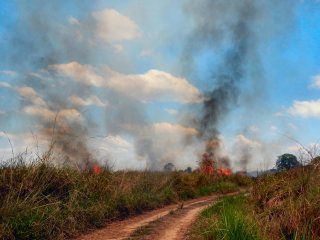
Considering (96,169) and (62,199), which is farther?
(96,169)

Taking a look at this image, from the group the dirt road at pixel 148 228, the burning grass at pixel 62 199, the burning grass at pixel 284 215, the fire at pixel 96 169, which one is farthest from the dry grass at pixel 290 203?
the fire at pixel 96 169

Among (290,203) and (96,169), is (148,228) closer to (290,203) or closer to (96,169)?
(96,169)

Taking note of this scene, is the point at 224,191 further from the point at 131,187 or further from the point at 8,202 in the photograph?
the point at 8,202

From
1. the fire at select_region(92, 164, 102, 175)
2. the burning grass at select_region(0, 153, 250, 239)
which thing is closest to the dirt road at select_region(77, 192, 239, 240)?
the burning grass at select_region(0, 153, 250, 239)

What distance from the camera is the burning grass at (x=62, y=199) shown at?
11203mm

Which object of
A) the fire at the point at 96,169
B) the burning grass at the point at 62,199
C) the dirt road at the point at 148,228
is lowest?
the dirt road at the point at 148,228

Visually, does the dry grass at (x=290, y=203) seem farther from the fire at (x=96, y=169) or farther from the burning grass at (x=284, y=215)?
the fire at (x=96, y=169)

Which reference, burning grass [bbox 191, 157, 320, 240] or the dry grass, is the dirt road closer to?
burning grass [bbox 191, 157, 320, 240]

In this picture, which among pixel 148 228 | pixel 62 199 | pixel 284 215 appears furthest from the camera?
pixel 148 228

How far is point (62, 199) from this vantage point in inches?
564

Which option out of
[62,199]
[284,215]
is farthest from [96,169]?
[284,215]

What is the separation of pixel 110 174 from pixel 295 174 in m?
8.80

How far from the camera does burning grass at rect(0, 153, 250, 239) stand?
36.8 ft

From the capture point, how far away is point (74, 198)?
14.6 metres
